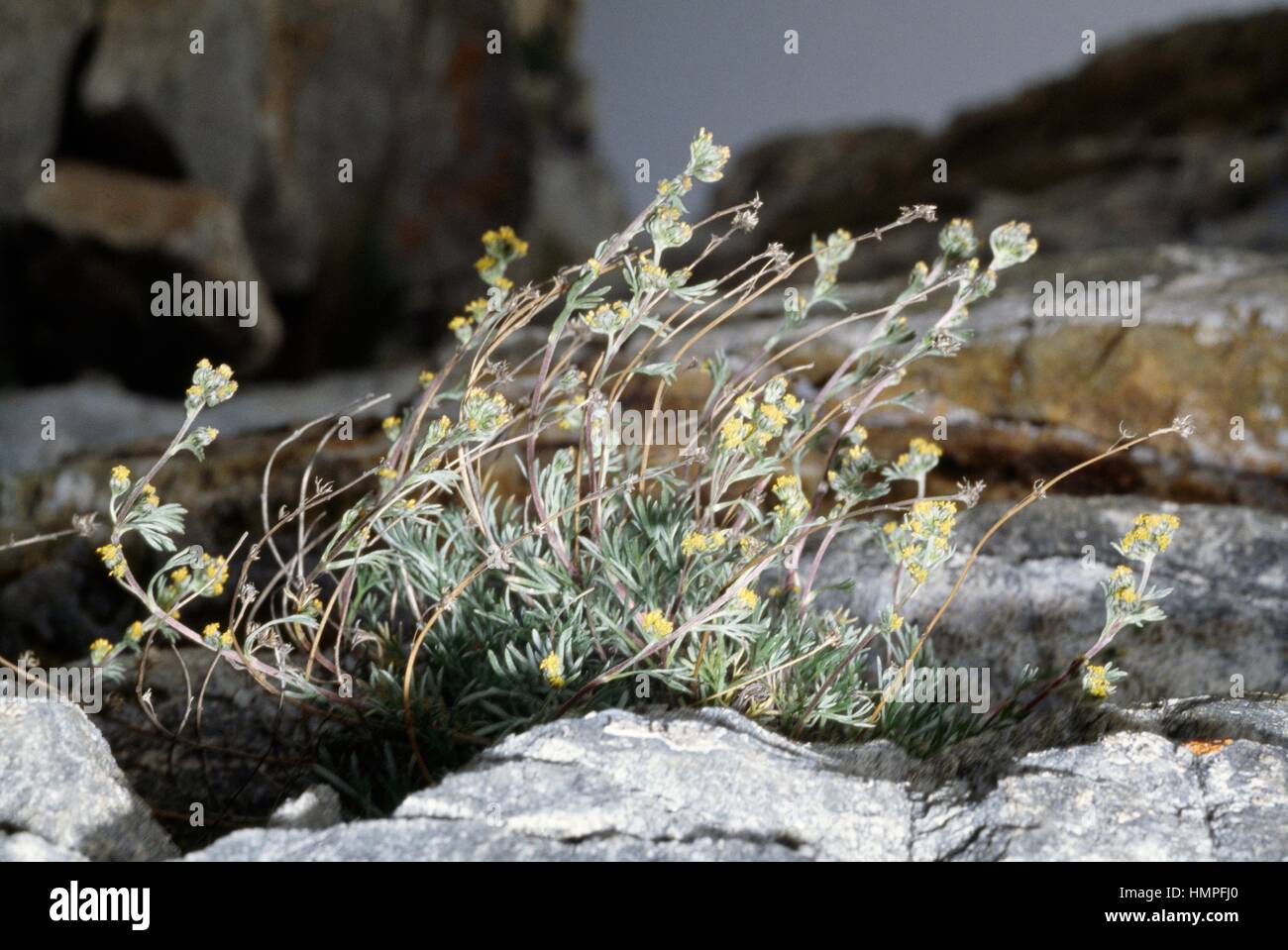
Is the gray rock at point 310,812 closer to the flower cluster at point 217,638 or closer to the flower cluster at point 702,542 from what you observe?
the flower cluster at point 217,638

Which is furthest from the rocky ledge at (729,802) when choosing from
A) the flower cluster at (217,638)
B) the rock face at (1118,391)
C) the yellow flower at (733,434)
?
the rock face at (1118,391)

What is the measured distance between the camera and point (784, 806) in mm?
1905

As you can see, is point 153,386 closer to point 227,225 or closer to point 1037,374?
point 227,225

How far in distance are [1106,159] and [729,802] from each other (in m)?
10.3

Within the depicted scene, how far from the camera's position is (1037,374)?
4.13 metres

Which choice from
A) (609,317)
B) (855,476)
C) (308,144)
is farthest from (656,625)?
(308,144)

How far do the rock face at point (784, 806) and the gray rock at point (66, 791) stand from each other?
30cm

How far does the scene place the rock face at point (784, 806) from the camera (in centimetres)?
A: 179

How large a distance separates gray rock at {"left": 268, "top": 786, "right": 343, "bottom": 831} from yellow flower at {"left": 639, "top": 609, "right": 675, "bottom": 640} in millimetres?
612

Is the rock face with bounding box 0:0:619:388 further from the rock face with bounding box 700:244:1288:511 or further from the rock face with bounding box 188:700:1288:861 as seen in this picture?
the rock face with bounding box 188:700:1288:861

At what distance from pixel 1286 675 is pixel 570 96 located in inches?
431

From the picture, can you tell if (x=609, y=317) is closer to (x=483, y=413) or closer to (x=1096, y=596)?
(x=483, y=413)
